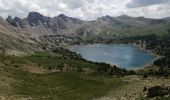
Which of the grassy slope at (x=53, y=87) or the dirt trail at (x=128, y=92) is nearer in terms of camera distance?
the dirt trail at (x=128, y=92)

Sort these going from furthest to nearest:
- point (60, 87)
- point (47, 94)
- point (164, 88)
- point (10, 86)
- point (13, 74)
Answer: point (13, 74) < point (60, 87) < point (10, 86) < point (47, 94) < point (164, 88)

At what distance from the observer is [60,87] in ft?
382

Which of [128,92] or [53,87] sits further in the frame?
[53,87]

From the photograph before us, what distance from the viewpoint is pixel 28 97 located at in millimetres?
93312

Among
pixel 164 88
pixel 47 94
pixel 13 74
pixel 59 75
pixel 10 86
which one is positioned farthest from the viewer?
pixel 59 75

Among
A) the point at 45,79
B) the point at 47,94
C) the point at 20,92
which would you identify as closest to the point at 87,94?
the point at 47,94

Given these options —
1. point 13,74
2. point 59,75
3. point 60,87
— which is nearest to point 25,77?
point 13,74

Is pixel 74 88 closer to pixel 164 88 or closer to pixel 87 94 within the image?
pixel 87 94

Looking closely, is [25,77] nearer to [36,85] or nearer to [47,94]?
[36,85]

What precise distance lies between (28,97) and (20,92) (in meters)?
9.29

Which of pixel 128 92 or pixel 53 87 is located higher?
pixel 128 92

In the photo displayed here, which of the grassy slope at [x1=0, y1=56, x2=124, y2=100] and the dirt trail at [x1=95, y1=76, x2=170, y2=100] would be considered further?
the grassy slope at [x1=0, y1=56, x2=124, y2=100]

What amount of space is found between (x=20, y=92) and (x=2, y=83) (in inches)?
483

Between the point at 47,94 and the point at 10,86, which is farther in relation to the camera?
the point at 10,86
